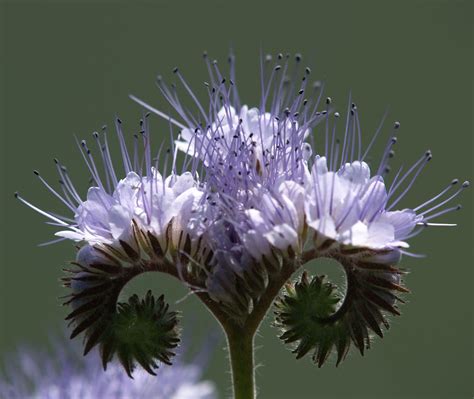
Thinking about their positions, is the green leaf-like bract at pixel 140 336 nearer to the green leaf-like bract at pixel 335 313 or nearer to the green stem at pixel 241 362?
the green stem at pixel 241 362

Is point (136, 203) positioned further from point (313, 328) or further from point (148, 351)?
point (313, 328)

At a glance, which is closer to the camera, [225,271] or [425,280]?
[225,271]

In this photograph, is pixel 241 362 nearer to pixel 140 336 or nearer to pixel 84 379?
pixel 140 336

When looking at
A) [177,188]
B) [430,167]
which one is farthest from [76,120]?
[177,188]

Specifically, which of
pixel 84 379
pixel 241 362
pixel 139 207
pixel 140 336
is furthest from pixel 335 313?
pixel 84 379

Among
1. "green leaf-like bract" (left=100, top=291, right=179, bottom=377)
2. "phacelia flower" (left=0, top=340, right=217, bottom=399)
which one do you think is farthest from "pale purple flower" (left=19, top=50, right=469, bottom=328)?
"phacelia flower" (left=0, top=340, right=217, bottom=399)

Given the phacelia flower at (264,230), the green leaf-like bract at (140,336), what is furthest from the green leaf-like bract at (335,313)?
the green leaf-like bract at (140,336)

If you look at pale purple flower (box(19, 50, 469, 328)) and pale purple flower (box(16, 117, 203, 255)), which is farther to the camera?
pale purple flower (box(16, 117, 203, 255))

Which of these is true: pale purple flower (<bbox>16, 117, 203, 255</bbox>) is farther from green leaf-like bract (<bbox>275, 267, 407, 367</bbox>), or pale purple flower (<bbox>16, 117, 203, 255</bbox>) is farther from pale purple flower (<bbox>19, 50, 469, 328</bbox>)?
green leaf-like bract (<bbox>275, 267, 407, 367</bbox>)
